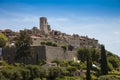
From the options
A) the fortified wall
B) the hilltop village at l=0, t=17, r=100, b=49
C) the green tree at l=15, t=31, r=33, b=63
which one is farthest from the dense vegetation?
the hilltop village at l=0, t=17, r=100, b=49

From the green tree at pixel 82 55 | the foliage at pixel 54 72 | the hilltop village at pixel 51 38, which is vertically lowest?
the foliage at pixel 54 72

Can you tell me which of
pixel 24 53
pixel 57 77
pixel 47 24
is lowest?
pixel 57 77

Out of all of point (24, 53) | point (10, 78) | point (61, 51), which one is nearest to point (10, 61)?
point (24, 53)

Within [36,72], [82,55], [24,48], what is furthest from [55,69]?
[82,55]

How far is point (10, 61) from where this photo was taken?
42.2 meters

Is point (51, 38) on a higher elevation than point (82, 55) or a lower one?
higher

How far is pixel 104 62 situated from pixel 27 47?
875 cm

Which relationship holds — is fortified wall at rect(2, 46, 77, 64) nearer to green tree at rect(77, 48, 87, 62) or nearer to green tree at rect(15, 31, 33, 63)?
green tree at rect(77, 48, 87, 62)

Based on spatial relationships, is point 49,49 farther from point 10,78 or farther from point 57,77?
point 10,78

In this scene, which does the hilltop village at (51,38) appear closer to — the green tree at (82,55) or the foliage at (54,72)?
the green tree at (82,55)

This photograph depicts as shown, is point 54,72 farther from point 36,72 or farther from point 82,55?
point 82,55

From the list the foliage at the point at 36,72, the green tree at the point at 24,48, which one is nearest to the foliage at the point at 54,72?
the foliage at the point at 36,72

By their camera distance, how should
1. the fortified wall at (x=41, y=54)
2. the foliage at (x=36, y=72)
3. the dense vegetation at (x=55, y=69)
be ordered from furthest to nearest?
the fortified wall at (x=41, y=54)
the foliage at (x=36, y=72)
the dense vegetation at (x=55, y=69)

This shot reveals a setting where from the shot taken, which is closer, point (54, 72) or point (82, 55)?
point (54, 72)
